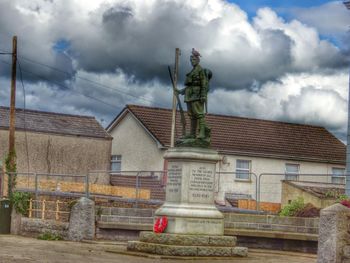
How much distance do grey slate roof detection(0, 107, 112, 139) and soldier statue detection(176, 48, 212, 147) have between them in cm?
2814

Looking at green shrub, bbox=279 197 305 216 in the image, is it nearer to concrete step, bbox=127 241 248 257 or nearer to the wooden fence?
concrete step, bbox=127 241 248 257

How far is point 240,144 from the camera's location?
160 feet

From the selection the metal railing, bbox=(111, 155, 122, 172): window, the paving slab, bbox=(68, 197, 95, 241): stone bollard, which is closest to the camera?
the paving slab

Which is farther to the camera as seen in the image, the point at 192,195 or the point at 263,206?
the point at 263,206

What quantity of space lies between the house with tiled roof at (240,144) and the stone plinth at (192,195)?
26477 mm

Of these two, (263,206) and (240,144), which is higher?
(240,144)

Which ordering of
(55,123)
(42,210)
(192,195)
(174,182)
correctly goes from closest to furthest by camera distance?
(192,195)
(174,182)
(42,210)
(55,123)

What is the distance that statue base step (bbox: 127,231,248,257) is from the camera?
698 inches

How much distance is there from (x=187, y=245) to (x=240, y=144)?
30918 millimetres

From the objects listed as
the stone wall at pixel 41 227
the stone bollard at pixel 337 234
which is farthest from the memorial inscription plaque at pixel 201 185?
the stone wall at pixel 41 227

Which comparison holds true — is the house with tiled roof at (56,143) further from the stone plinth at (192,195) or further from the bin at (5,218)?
the stone plinth at (192,195)

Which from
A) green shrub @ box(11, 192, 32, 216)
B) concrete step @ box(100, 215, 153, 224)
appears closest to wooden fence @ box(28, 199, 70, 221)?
green shrub @ box(11, 192, 32, 216)

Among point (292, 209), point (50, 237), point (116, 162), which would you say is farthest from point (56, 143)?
point (292, 209)

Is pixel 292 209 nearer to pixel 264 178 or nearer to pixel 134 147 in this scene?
pixel 264 178
